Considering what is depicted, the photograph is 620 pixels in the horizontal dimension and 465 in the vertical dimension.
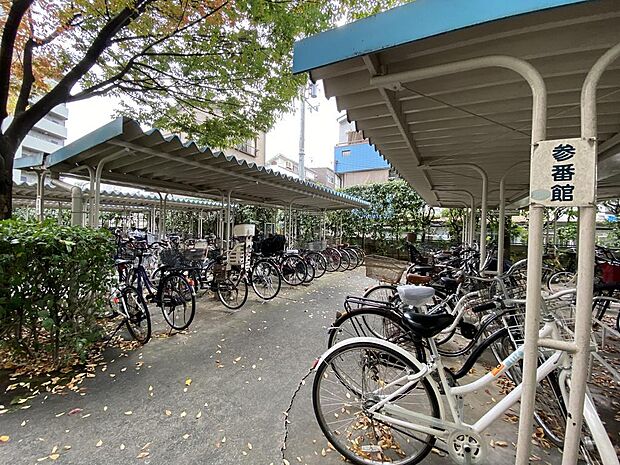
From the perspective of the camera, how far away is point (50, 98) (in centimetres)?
419

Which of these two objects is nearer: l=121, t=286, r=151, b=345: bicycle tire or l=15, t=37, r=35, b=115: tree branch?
l=121, t=286, r=151, b=345: bicycle tire

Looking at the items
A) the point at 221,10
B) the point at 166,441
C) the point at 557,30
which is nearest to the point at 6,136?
the point at 221,10

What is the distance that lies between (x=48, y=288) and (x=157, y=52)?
13.6ft

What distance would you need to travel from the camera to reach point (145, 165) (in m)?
4.54

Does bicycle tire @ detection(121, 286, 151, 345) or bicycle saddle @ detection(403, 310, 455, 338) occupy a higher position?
bicycle saddle @ detection(403, 310, 455, 338)

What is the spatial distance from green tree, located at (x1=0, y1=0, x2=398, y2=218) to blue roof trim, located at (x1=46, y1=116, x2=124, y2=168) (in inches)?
31.3

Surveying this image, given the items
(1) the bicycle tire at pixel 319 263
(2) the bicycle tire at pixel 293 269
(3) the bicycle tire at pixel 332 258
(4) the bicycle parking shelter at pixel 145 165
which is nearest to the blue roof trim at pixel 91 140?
(4) the bicycle parking shelter at pixel 145 165

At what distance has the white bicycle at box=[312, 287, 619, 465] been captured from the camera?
1.58 meters

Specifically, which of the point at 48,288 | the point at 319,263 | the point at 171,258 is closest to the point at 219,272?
the point at 171,258

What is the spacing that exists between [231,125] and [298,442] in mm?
5831

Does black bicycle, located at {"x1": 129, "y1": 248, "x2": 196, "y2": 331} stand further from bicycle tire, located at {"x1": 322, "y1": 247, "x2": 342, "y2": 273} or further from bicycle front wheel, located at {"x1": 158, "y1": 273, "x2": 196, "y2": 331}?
bicycle tire, located at {"x1": 322, "y1": 247, "x2": 342, "y2": 273}

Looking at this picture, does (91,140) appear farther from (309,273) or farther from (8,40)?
(309,273)

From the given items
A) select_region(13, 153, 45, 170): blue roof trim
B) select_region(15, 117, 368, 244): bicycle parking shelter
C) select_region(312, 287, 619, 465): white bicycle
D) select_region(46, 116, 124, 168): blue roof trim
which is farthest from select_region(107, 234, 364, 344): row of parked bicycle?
select_region(312, 287, 619, 465): white bicycle

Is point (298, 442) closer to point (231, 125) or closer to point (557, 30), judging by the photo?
point (557, 30)
